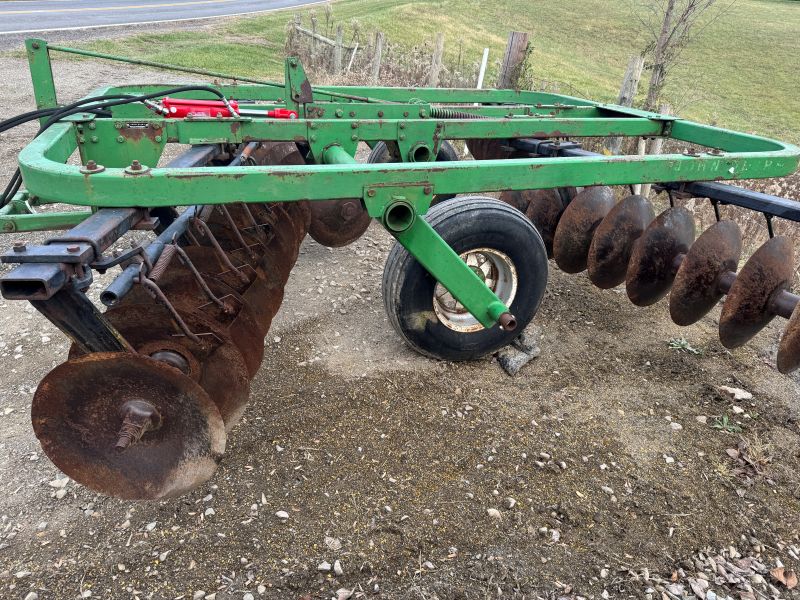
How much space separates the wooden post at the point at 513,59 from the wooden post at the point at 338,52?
20.3 ft

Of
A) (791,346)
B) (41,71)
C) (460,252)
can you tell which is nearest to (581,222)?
(460,252)

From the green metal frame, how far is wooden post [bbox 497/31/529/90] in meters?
2.81

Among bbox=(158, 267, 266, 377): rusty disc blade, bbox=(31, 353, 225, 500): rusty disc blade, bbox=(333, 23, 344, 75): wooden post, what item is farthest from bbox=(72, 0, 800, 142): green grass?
bbox=(31, 353, 225, 500): rusty disc blade

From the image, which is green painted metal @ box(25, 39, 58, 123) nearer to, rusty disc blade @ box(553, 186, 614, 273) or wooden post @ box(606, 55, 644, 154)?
rusty disc blade @ box(553, 186, 614, 273)

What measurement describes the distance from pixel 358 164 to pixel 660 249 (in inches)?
76.5

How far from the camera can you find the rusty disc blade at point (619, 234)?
140 inches

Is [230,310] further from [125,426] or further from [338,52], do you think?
[338,52]

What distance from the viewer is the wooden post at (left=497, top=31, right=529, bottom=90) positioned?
6.77 metres

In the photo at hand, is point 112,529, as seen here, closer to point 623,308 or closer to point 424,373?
point 424,373

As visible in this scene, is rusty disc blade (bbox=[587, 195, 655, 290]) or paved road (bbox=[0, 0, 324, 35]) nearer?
rusty disc blade (bbox=[587, 195, 655, 290])

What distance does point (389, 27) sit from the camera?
760 inches

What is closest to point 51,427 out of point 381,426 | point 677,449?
point 381,426

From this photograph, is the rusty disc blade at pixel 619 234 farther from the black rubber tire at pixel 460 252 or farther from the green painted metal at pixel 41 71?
the green painted metal at pixel 41 71

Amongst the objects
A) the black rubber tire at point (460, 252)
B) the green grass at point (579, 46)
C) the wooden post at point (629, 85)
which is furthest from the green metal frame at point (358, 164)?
the green grass at point (579, 46)
